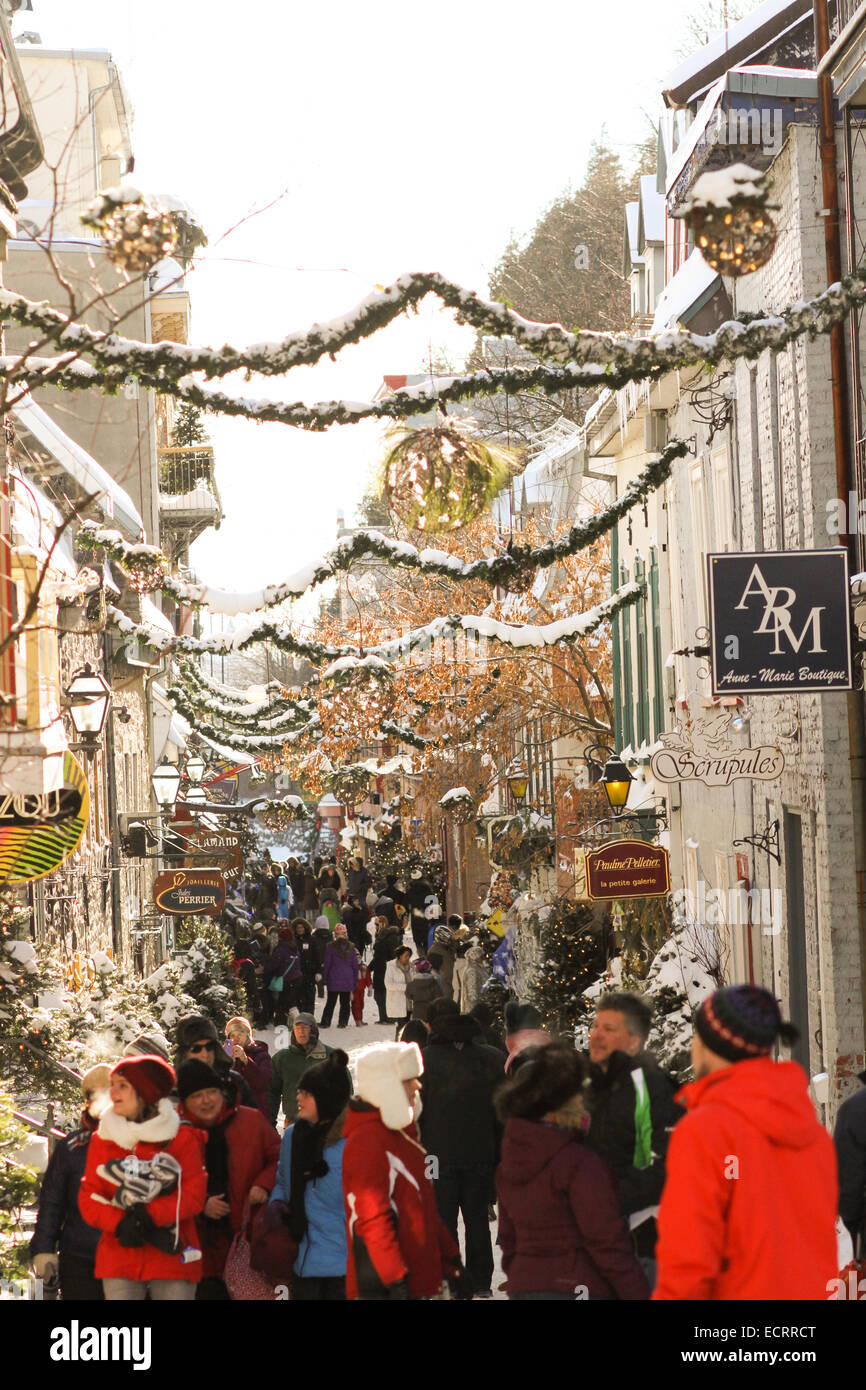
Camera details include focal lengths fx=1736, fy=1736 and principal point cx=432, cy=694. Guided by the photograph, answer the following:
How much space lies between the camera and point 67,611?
1667 centimetres

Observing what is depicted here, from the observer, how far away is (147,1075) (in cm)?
668

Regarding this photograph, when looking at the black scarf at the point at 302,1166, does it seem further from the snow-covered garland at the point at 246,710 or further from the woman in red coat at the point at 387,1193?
the snow-covered garland at the point at 246,710

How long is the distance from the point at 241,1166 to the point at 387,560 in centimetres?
586

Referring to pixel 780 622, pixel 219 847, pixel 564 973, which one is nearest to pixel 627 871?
pixel 564 973

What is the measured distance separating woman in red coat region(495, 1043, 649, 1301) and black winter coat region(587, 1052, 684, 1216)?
29cm

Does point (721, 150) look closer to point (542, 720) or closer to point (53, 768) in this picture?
point (53, 768)

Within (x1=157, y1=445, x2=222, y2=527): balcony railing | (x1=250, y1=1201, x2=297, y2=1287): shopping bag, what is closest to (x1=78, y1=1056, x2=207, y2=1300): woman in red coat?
(x1=250, y1=1201, x2=297, y2=1287): shopping bag

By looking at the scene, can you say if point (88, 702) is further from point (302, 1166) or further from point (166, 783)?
point (302, 1166)

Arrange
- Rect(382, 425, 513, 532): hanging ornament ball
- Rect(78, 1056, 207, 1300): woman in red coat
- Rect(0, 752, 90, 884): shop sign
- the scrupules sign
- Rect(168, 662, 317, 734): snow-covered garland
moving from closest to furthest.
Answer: Rect(78, 1056, 207, 1300): woman in red coat, Rect(382, 425, 513, 532): hanging ornament ball, Rect(0, 752, 90, 884): shop sign, the scrupules sign, Rect(168, 662, 317, 734): snow-covered garland

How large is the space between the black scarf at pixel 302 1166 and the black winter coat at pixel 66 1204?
0.86 m

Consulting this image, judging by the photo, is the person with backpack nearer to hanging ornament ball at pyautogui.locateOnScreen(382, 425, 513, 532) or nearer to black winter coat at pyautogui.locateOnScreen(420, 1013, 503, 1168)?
black winter coat at pyautogui.locateOnScreen(420, 1013, 503, 1168)

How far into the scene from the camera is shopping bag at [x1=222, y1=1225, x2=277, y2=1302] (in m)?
7.11

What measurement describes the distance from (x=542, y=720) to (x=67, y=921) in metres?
12.7
